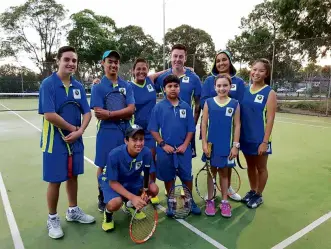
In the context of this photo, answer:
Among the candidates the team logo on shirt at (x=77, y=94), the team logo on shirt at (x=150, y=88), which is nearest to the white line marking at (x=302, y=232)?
the team logo on shirt at (x=150, y=88)

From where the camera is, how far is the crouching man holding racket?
9.21 ft

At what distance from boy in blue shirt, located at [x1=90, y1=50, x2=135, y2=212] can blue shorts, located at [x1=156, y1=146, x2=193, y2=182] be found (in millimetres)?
498

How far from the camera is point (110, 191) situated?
2980 millimetres

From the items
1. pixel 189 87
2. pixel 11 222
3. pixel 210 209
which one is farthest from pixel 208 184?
pixel 11 222

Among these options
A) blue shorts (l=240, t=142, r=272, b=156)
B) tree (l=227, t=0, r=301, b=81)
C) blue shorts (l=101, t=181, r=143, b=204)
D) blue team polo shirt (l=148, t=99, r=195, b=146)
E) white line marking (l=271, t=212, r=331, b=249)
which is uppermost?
tree (l=227, t=0, r=301, b=81)

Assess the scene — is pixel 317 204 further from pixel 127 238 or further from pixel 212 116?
pixel 127 238

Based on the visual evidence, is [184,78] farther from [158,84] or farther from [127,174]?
[127,174]

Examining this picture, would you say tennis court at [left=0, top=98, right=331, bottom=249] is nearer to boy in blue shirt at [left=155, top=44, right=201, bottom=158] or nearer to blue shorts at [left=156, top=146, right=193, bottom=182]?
blue shorts at [left=156, top=146, right=193, bottom=182]

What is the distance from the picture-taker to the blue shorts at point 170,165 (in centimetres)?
330

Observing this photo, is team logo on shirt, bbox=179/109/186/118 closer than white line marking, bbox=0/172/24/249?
No

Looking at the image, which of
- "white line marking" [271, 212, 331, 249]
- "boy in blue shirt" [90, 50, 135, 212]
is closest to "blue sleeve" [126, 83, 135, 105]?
"boy in blue shirt" [90, 50, 135, 212]

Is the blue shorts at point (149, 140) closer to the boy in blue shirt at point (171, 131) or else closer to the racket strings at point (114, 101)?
the boy in blue shirt at point (171, 131)

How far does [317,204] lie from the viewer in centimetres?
379

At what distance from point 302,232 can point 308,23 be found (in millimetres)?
16329
